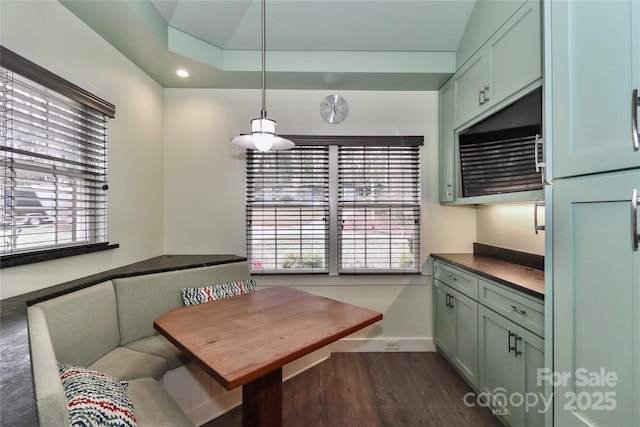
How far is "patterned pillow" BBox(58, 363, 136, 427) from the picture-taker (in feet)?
2.49

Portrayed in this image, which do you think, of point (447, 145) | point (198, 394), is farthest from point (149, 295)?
point (447, 145)

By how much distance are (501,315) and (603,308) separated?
705 mm

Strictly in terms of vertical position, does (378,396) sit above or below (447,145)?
below

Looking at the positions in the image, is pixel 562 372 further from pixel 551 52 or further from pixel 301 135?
pixel 301 135

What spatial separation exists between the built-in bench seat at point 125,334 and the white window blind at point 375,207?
134 cm

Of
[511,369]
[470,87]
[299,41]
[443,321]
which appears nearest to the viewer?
[511,369]

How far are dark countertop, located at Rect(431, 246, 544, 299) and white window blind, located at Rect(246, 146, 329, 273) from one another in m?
1.21

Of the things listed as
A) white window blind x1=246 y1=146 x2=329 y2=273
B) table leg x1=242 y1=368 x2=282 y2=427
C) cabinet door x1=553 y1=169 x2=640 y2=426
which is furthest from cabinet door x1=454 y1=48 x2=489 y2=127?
table leg x1=242 y1=368 x2=282 y2=427

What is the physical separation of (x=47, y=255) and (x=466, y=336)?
273 centimetres

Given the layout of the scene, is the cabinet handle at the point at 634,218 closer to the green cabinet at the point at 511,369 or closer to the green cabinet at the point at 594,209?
the green cabinet at the point at 594,209

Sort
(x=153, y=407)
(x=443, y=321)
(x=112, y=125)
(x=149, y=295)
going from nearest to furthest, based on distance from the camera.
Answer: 1. (x=153, y=407)
2. (x=149, y=295)
3. (x=112, y=125)
4. (x=443, y=321)

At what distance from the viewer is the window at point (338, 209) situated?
8.30 ft

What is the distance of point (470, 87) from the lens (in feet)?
6.75

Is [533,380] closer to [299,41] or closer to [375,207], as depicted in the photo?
[375,207]
